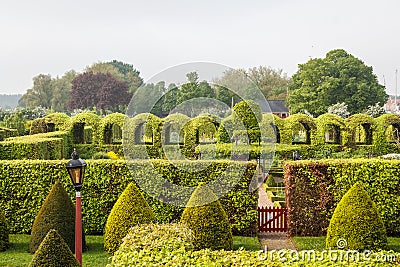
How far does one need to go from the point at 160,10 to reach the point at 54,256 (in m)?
13.2

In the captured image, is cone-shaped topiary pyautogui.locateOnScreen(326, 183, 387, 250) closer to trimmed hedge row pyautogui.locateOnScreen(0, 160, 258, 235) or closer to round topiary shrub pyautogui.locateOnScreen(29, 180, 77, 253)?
trimmed hedge row pyautogui.locateOnScreen(0, 160, 258, 235)

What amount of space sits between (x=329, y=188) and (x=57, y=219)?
6.22 m

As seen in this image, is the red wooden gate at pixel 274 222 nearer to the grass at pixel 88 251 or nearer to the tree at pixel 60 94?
the grass at pixel 88 251

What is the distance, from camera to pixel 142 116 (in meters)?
25.4

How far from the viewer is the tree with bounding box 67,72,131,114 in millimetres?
76312

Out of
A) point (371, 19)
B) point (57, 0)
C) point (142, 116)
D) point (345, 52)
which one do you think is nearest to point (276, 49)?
point (371, 19)

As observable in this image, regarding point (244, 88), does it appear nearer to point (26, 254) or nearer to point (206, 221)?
point (206, 221)

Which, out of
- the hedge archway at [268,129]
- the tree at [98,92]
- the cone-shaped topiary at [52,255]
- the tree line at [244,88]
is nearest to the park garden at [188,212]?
the cone-shaped topiary at [52,255]

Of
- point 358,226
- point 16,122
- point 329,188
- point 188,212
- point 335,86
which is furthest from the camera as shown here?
point 335,86

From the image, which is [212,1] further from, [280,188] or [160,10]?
[280,188]

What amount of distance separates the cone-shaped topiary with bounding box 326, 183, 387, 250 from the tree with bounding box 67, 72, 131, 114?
227 ft

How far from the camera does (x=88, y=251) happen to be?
33.4 ft

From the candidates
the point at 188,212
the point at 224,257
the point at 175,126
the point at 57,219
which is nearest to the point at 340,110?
the point at 175,126

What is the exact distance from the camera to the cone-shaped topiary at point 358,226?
28.3 ft
